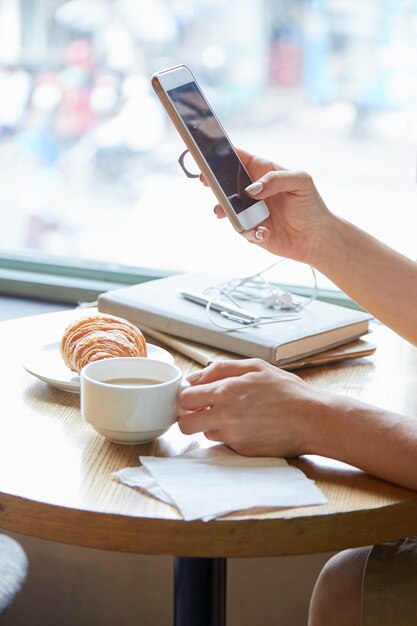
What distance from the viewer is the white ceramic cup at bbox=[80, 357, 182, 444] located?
2.94 ft

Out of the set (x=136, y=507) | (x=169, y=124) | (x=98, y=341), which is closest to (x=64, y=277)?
(x=169, y=124)

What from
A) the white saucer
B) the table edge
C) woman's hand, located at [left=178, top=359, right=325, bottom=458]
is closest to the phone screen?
the white saucer

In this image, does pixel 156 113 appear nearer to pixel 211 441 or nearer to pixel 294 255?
pixel 294 255

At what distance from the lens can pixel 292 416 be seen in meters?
0.92

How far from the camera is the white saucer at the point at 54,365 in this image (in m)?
1.08

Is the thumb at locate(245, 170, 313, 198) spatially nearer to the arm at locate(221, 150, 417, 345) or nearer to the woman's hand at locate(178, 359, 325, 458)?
the arm at locate(221, 150, 417, 345)

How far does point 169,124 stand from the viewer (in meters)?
2.03

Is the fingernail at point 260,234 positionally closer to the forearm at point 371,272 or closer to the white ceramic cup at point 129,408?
the forearm at point 371,272

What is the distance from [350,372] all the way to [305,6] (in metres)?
0.94

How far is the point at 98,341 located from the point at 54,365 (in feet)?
0.33

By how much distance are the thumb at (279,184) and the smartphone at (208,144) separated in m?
0.03

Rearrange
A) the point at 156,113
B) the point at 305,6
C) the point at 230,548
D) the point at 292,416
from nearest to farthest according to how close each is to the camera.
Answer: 1. the point at 230,548
2. the point at 292,416
3. the point at 305,6
4. the point at 156,113

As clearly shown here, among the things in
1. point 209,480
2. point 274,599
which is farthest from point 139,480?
point 274,599

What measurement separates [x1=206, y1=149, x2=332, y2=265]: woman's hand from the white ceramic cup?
0.37m
